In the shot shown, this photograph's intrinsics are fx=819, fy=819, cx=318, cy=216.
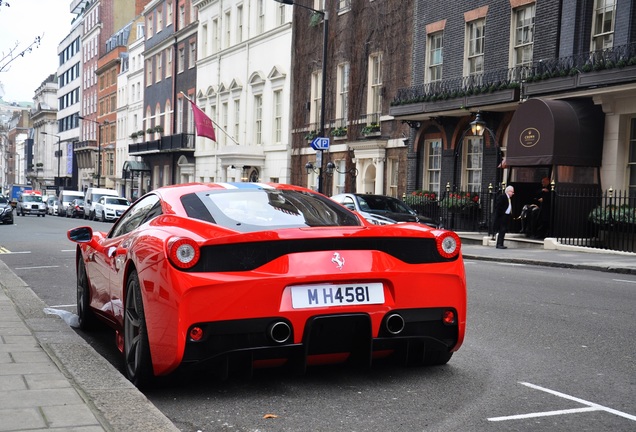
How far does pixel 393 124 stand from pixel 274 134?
1222cm

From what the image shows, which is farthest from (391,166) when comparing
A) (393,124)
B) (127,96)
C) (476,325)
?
(127,96)

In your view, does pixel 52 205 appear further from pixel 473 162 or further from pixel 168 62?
pixel 473 162

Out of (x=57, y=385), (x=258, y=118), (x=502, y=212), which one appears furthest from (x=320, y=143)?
(x=57, y=385)

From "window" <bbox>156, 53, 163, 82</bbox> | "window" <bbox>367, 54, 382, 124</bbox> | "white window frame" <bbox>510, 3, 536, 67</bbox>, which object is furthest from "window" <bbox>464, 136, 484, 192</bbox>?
"window" <bbox>156, 53, 163, 82</bbox>

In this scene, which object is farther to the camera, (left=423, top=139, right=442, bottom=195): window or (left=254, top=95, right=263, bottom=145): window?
(left=254, top=95, right=263, bottom=145): window

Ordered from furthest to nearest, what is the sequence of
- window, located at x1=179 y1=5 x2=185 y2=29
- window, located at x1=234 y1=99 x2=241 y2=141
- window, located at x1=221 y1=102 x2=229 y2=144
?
window, located at x1=179 y1=5 x2=185 y2=29 < window, located at x1=221 y1=102 x2=229 y2=144 < window, located at x1=234 y1=99 x2=241 y2=141

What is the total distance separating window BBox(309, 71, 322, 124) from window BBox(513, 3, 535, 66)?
13.6 m

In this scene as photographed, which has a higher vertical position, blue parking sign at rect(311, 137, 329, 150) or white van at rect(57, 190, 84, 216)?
blue parking sign at rect(311, 137, 329, 150)

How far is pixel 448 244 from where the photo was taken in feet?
17.2

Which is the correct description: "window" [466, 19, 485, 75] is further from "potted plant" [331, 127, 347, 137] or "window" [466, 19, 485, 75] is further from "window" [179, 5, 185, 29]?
"window" [179, 5, 185, 29]

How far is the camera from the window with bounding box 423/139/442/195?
1121 inches

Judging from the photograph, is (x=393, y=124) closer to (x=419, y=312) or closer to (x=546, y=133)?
(x=546, y=133)

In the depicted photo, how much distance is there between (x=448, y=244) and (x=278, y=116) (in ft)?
121

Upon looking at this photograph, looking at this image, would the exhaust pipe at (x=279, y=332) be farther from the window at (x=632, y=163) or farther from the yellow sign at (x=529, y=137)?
the window at (x=632, y=163)
